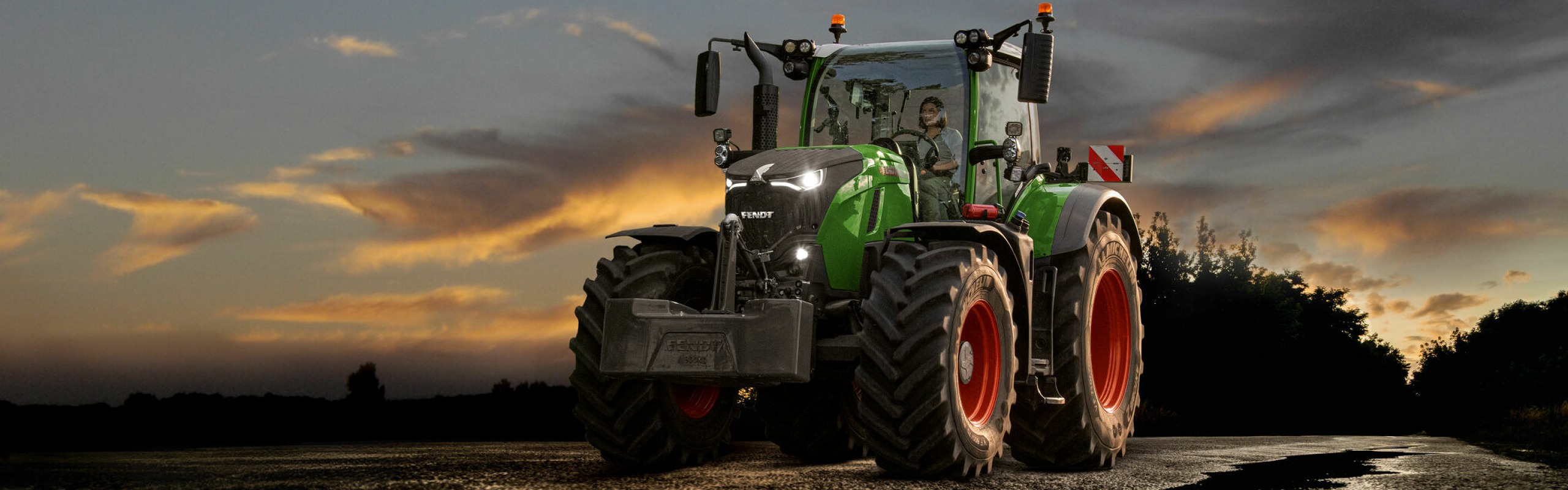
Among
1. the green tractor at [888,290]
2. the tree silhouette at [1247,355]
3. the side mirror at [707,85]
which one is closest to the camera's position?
the green tractor at [888,290]

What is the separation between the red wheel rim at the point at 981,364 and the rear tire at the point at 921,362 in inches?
6.7

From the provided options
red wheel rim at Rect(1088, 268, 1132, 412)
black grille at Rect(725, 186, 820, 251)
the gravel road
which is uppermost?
black grille at Rect(725, 186, 820, 251)

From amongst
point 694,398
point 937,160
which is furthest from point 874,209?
point 694,398

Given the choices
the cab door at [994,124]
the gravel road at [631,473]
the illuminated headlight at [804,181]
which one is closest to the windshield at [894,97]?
the cab door at [994,124]

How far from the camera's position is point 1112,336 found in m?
10.8

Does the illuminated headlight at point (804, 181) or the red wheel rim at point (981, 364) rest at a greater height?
the illuminated headlight at point (804, 181)

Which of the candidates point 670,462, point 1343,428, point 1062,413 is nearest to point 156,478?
point 670,462

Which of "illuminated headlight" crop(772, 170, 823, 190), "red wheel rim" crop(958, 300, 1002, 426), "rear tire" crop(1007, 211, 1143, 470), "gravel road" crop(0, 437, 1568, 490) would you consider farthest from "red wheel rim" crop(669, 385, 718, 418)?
"rear tire" crop(1007, 211, 1143, 470)

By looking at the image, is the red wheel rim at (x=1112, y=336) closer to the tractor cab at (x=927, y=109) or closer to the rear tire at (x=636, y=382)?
the tractor cab at (x=927, y=109)

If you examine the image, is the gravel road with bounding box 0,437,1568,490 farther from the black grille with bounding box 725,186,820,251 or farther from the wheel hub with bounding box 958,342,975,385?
the black grille with bounding box 725,186,820,251

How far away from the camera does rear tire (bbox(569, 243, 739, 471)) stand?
8.20 metres

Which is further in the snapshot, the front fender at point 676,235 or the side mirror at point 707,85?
the side mirror at point 707,85

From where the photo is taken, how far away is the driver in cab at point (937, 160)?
952cm

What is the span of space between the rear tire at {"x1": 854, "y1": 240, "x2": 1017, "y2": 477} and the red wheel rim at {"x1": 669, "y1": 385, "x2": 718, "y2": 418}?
1.59 m
